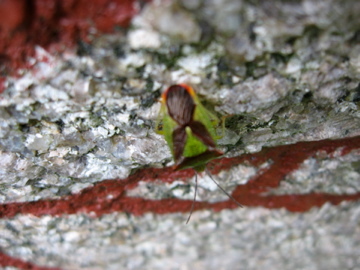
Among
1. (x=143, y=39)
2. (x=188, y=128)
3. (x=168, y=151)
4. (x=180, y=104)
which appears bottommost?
(x=168, y=151)

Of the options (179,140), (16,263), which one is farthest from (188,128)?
(16,263)

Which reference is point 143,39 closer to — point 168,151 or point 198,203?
point 168,151

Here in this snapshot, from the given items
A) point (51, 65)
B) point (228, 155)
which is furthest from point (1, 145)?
point (228, 155)

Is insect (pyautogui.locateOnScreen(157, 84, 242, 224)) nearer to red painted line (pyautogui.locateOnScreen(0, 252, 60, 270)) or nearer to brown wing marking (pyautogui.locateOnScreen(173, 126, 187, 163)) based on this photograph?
brown wing marking (pyautogui.locateOnScreen(173, 126, 187, 163))

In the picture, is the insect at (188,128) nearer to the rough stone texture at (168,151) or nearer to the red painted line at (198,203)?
the rough stone texture at (168,151)

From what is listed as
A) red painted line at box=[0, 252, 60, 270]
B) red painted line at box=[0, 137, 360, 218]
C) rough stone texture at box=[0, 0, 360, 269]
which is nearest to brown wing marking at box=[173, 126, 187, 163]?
rough stone texture at box=[0, 0, 360, 269]

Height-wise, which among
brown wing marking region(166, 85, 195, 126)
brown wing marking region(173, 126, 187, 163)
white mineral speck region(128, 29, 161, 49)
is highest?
white mineral speck region(128, 29, 161, 49)

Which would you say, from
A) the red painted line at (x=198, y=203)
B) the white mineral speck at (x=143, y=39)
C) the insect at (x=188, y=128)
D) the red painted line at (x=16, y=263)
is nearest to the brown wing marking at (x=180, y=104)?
the insect at (x=188, y=128)

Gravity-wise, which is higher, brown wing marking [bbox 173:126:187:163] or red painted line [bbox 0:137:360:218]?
brown wing marking [bbox 173:126:187:163]
